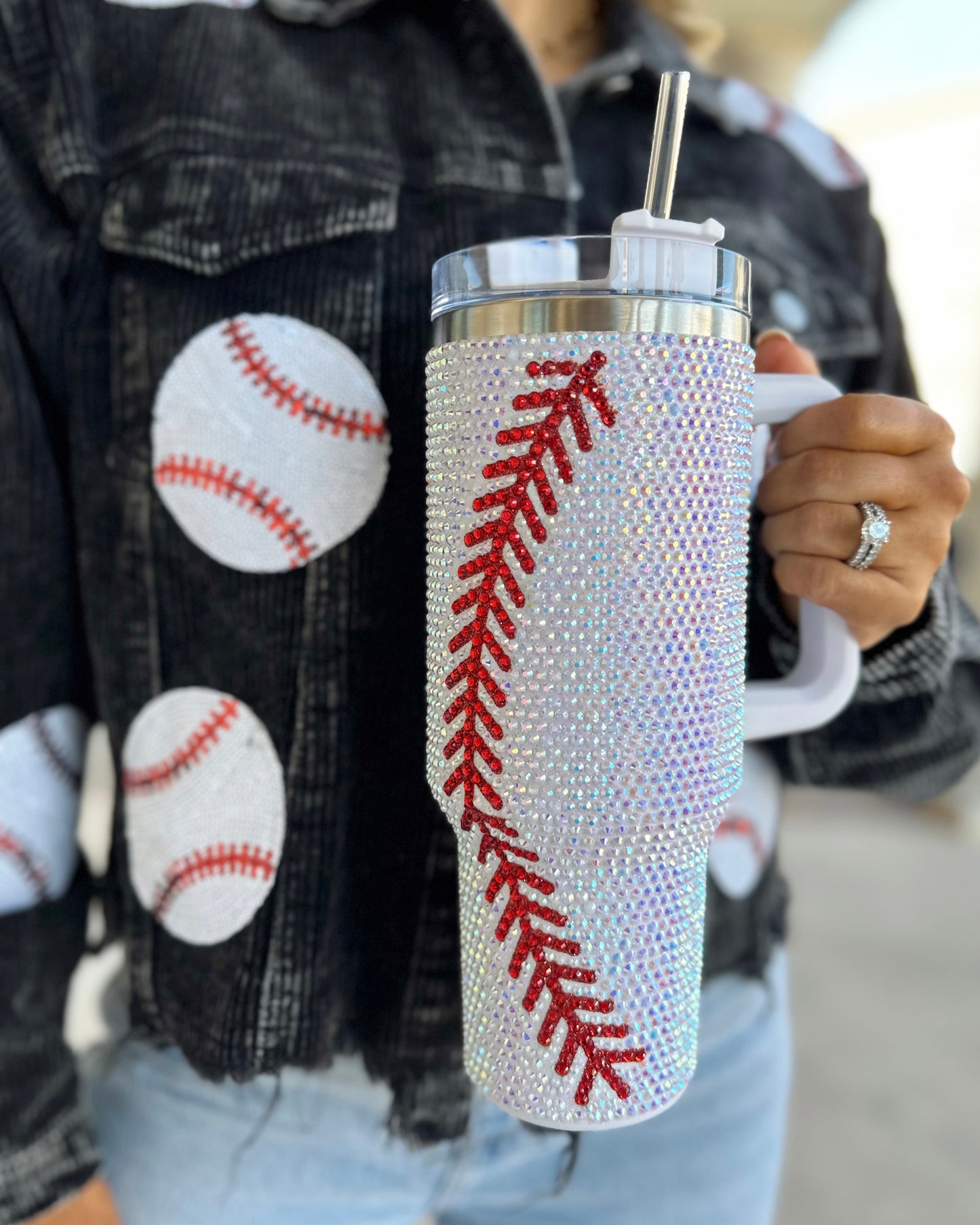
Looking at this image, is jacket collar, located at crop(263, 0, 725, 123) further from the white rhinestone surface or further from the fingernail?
the white rhinestone surface

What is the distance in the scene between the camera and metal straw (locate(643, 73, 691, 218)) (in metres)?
0.27

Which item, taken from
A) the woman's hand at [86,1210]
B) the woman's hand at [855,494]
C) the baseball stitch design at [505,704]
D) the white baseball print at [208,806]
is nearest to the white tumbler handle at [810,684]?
the woman's hand at [855,494]

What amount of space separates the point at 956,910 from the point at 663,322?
6.22 ft

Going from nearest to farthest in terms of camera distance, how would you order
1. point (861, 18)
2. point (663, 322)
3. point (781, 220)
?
point (663, 322) < point (781, 220) < point (861, 18)

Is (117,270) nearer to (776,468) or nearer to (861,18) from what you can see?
(776,468)

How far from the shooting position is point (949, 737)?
21.9 inches

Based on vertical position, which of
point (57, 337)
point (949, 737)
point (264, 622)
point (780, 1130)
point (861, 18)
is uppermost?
point (861, 18)

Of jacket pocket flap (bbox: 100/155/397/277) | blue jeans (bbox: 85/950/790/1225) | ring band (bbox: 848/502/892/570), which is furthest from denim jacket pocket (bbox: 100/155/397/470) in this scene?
blue jeans (bbox: 85/950/790/1225)

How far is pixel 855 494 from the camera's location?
0.34 metres

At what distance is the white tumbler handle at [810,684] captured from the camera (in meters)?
0.37

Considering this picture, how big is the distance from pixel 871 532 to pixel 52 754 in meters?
0.41

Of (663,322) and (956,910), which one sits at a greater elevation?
(663,322)

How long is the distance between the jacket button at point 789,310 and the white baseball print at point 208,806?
36 cm

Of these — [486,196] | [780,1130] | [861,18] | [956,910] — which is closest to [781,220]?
[486,196]
